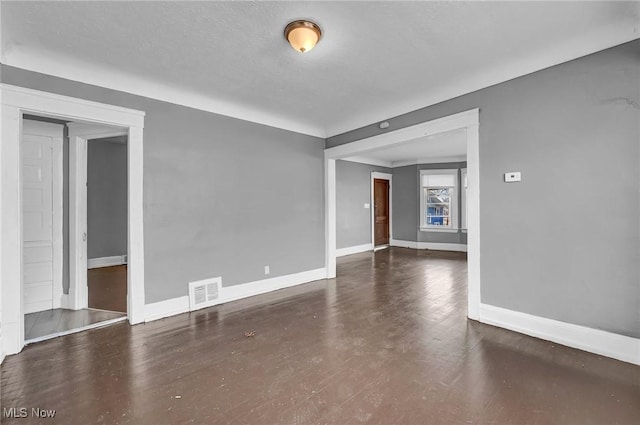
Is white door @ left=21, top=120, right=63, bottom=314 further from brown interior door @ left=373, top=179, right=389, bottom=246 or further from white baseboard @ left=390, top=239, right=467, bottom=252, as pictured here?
white baseboard @ left=390, top=239, right=467, bottom=252

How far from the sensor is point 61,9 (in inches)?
82.0

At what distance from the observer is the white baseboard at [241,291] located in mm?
3375

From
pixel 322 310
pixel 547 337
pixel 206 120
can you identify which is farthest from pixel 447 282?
pixel 206 120

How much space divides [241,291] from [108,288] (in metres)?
2.43

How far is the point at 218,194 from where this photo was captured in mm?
3934

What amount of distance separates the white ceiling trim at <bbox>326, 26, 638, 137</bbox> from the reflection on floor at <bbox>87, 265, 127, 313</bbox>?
448 centimetres

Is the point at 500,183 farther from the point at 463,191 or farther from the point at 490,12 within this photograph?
the point at 463,191

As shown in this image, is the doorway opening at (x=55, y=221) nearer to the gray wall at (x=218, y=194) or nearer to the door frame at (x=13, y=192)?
the gray wall at (x=218, y=194)

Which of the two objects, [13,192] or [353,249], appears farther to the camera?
[353,249]

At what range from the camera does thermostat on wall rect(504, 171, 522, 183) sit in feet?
9.61

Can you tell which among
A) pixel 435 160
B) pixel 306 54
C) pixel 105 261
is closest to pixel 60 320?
pixel 105 261

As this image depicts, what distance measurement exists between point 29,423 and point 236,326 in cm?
165

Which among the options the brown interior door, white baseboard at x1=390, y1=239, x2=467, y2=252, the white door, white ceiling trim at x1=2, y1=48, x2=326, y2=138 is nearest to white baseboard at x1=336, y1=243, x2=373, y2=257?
the brown interior door

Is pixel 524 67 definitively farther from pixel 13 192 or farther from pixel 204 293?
pixel 13 192
